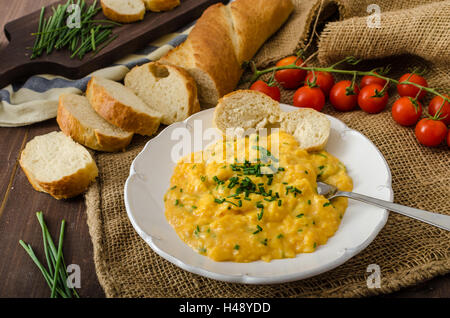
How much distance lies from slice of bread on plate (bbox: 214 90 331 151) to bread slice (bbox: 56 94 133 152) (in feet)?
2.97

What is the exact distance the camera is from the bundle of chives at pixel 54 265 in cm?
263

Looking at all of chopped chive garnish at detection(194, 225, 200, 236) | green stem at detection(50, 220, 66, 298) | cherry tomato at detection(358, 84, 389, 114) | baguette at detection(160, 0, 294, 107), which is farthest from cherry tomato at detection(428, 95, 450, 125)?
green stem at detection(50, 220, 66, 298)

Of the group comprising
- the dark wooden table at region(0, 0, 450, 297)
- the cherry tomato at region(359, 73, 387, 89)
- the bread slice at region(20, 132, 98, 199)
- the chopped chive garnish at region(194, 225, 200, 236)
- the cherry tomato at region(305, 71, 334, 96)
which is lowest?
the dark wooden table at region(0, 0, 450, 297)

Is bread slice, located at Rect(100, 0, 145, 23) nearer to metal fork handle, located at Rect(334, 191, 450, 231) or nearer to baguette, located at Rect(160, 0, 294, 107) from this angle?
baguette, located at Rect(160, 0, 294, 107)

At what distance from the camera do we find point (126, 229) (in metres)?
3.04

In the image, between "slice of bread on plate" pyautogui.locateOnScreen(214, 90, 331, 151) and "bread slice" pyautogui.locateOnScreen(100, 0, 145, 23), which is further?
"bread slice" pyautogui.locateOnScreen(100, 0, 145, 23)

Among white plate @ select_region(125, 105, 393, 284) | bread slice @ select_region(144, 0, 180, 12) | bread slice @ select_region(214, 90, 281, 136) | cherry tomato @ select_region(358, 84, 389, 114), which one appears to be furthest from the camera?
bread slice @ select_region(144, 0, 180, 12)

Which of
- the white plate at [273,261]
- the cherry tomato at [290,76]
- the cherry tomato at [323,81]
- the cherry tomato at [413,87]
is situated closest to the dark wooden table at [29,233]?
the white plate at [273,261]

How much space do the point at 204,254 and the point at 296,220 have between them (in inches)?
24.0

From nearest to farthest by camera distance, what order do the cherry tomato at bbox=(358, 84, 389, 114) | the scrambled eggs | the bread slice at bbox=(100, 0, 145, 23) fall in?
1. the scrambled eggs
2. the cherry tomato at bbox=(358, 84, 389, 114)
3. the bread slice at bbox=(100, 0, 145, 23)

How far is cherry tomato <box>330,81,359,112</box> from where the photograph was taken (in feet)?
13.3

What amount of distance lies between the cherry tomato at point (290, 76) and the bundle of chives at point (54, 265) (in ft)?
8.23

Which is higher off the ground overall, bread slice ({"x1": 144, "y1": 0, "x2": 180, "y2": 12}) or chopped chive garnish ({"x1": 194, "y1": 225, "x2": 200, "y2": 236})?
bread slice ({"x1": 144, "y1": 0, "x2": 180, "y2": 12})

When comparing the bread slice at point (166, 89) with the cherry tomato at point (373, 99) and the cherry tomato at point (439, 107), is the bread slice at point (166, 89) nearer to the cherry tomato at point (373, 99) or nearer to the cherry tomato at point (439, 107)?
the cherry tomato at point (373, 99)
